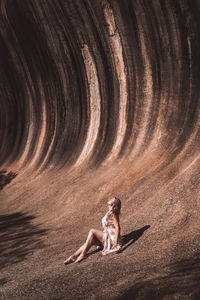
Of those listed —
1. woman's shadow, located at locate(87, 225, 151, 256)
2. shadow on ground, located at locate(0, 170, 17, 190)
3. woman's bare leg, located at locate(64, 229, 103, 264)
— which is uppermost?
shadow on ground, located at locate(0, 170, 17, 190)

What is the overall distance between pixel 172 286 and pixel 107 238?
2.24 metres

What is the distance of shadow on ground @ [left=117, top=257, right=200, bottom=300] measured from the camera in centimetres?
374

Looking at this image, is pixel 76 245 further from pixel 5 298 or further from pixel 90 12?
pixel 90 12

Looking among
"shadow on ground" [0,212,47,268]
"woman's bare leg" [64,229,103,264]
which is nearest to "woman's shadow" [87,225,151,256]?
"woman's bare leg" [64,229,103,264]

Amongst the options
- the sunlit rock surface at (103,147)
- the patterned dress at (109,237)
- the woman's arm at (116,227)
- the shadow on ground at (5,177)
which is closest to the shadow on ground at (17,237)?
the sunlit rock surface at (103,147)

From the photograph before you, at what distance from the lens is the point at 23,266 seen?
6.59 meters

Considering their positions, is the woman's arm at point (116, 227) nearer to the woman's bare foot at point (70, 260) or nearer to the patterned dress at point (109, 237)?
the patterned dress at point (109, 237)

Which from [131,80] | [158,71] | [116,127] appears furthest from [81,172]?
[158,71]

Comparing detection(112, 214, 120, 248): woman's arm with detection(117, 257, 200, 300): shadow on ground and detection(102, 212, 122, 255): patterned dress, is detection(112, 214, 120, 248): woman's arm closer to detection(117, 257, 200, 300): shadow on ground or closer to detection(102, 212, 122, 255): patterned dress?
detection(102, 212, 122, 255): patterned dress

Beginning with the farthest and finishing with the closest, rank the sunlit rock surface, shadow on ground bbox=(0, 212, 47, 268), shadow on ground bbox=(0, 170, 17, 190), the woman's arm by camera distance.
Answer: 1. shadow on ground bbox=(0, 170, 17, 190)
2. shadow on ground bbox=(0, 212, 47, 268)
3. the woman's arm
4. the sunlit rock surface

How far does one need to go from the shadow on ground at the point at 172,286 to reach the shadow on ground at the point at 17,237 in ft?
12.3

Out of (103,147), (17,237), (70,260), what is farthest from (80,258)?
(103,147)

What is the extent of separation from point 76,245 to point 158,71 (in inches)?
248

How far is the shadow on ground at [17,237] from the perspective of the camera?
7463 mm
